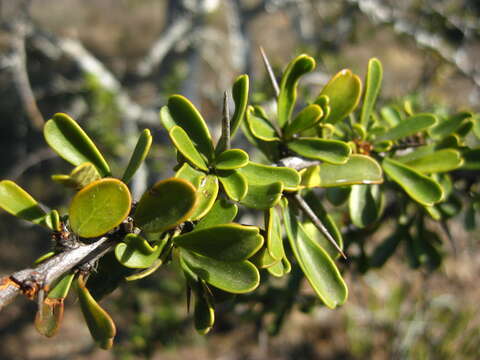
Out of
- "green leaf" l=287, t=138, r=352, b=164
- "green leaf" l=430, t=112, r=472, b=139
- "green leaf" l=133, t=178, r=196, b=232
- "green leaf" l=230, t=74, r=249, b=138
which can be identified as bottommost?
"green leaf" l=430, t=112, r=472, b=139

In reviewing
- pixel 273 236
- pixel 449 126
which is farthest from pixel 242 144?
pixel 273 236

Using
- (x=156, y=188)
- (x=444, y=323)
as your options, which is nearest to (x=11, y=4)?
(x=156, y=188)

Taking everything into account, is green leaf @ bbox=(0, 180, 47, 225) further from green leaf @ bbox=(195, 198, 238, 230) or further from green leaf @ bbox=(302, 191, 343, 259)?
→ green leaf @ bbox=(302, 191, 343, 259)

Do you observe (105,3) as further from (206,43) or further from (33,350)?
(33,350)

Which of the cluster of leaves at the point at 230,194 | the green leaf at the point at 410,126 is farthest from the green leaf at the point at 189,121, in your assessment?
the green leaf at the point at 410,126

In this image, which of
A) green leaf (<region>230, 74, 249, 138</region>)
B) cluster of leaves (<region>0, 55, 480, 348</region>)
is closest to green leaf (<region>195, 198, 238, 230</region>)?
cluster of leaves (<region>0, 55, 480, 348</region>)

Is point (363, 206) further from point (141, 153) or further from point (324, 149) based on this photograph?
point (141, 153)
